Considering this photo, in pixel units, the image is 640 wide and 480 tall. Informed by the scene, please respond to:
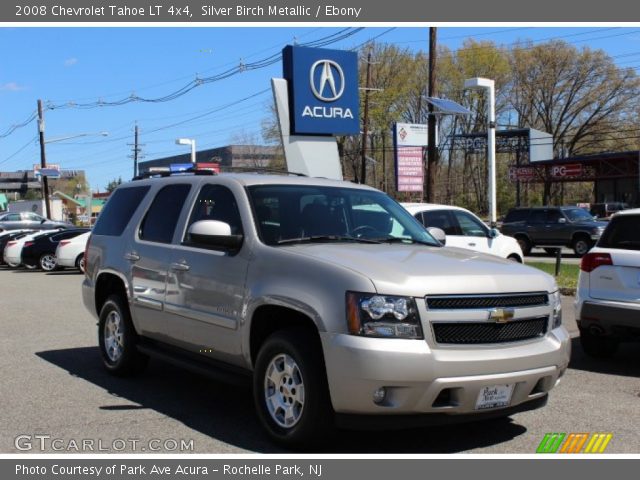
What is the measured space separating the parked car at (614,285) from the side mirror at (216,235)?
4219 millimetres

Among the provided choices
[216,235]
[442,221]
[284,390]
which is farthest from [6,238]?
[284,390]

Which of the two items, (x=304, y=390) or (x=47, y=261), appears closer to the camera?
(x=304, y=390)

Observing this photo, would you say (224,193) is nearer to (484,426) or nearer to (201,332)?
(201,332)

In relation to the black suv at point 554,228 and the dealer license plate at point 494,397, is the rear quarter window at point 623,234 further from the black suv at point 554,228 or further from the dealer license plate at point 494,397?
the black suv at point 554,228

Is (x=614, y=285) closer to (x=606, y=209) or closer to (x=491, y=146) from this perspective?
(x=491, y=146)

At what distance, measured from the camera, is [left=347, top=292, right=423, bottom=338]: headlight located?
460 cm

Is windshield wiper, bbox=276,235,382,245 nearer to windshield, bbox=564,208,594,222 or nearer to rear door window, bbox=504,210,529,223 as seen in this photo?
windshield, bbox=564,208,594,222

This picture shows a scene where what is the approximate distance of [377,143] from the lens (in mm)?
66688

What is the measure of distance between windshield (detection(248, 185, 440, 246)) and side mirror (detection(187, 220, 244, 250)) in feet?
0.72

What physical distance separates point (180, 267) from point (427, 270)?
2348 mm

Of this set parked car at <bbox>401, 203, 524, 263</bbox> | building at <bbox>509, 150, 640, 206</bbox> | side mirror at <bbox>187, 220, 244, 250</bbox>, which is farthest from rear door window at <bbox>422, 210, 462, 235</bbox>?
building at <bbox>509, 150, 640, 206</bbox>

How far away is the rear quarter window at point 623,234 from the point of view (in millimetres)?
7785

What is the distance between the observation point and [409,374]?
4.52m

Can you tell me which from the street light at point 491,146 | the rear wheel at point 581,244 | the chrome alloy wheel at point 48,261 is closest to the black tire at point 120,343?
the street light at point 491,146
